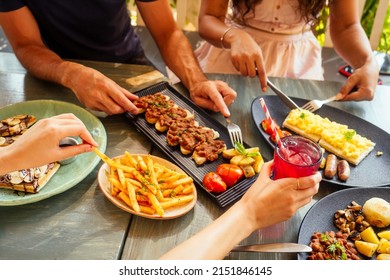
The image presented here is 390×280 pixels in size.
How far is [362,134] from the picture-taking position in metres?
1.83

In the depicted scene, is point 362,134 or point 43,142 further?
point 362,134

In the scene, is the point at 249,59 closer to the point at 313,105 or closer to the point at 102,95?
the point at 313,105

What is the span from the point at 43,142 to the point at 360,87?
154cm

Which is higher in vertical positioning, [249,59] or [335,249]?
[249,59]

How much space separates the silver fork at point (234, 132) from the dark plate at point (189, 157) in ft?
0.10

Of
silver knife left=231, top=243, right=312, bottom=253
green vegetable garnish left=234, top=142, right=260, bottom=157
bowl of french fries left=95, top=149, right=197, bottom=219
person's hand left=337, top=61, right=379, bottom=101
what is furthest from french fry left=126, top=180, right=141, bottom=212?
person's hand left=337, top=61, right=379, bottom=101

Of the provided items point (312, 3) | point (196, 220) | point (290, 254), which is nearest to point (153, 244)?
point (196, 220)

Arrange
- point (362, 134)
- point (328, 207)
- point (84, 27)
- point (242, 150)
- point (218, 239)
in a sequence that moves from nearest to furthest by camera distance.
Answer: point (218, 239) < point (328, 207) < point (242, 150) < point (362, 134) < point (84, 27)

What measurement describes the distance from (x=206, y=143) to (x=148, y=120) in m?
0.29

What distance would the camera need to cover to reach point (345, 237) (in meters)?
1.29

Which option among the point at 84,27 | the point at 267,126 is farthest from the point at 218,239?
the point at 84,27

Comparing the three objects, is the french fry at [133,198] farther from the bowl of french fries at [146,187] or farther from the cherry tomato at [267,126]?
the cherry tomato at [267,126]

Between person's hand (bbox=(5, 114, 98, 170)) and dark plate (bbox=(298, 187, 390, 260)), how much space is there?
791 millimetres
